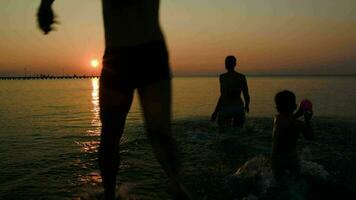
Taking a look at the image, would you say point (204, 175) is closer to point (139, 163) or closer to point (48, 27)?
point (139, 163)

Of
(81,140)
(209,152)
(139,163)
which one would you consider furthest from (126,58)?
(81,140)

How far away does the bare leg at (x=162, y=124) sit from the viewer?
12.0ft

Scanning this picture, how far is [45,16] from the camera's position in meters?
3.77

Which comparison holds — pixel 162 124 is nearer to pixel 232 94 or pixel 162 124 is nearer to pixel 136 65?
pixel 136 65

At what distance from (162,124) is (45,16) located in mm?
1442

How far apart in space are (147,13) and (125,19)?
195 millimetres

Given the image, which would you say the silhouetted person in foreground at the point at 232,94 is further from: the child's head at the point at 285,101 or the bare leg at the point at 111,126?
the bare leg at the point at 111,126

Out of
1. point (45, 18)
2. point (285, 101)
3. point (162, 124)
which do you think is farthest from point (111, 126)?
point (285, 101)

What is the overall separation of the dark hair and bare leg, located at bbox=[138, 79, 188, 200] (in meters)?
6.55

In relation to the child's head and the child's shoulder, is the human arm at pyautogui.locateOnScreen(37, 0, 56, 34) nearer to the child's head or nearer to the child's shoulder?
the child's head

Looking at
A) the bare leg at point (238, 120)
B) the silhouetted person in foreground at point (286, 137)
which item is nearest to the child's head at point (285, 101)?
the silhouetted person in foreground at point (286, 137)

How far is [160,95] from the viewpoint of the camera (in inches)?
143

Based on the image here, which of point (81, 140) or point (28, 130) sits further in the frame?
point (28, 130)

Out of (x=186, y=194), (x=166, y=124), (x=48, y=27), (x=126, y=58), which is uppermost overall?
(x=48, y=27)
